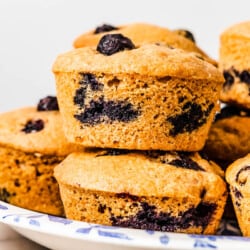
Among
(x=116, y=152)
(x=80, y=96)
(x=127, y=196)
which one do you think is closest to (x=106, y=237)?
(x=127, y=196)

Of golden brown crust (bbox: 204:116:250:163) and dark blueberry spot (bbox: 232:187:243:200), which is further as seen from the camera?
golden brown crust (bbox: 204:116:250:163)

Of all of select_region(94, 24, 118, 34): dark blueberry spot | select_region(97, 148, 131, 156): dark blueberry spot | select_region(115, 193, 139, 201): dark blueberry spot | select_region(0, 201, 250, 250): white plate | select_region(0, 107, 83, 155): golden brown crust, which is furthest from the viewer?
select_region(94, 24, 118, 34): dark blueberry spot

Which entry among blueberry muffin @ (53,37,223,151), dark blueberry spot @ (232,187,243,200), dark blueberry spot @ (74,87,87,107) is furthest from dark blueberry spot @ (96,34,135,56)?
dark blueberry spot @ (232,187,243,200)

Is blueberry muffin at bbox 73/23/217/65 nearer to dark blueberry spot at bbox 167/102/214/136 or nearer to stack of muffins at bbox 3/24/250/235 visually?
stack of muffins at bbox 3/24/250/235

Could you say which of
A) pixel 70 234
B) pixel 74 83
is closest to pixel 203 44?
pixel 74 83

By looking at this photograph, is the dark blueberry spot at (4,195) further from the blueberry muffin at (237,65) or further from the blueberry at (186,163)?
the blueberry muffin at (237,65)

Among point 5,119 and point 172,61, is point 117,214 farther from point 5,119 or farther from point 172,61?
point 5,119
